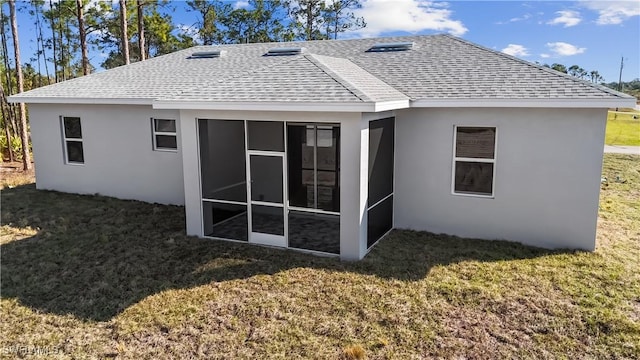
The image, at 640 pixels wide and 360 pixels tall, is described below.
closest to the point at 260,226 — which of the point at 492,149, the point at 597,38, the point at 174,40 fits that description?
the point at 492,149

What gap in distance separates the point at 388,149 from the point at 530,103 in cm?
279

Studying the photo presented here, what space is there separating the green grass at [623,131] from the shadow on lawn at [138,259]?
1966cm

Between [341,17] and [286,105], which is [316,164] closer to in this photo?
[286,105]

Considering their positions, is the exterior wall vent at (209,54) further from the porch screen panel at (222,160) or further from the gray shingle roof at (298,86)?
the gray shingle roof at (298,86)

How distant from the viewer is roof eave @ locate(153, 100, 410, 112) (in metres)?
7.39

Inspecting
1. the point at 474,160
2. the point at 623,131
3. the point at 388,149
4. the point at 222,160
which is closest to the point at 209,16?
the point at 222,160

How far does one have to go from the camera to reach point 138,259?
834cm

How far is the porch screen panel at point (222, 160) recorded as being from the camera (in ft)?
30.2

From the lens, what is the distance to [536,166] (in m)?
8.75

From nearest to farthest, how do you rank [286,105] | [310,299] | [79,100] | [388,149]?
[310,299] < [286,105] < [388,149] < [79,100]

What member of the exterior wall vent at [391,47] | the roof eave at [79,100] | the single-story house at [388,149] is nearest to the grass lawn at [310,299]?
the single-story house at [388,149]

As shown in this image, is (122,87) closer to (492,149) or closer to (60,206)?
(60,206)

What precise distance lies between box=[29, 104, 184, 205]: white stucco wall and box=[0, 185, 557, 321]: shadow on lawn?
5.43ft

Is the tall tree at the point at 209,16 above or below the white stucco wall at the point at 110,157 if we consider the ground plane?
above
